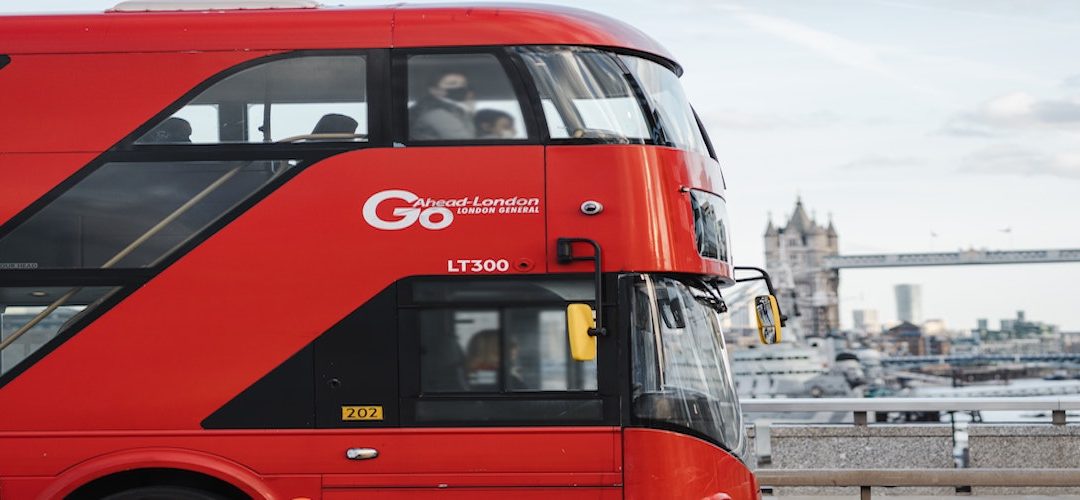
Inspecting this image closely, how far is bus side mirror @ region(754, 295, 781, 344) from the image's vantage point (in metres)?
8.32

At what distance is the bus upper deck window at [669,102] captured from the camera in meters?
7.69

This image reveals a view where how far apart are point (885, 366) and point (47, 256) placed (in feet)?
535

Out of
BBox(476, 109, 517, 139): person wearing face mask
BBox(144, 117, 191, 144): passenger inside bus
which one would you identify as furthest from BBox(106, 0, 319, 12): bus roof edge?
BBox(476, 109, 517, 139): person wearing face mask

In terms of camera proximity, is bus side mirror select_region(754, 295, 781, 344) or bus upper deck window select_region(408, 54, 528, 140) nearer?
bus upper deck window select_region(408, 54, 528, 140)

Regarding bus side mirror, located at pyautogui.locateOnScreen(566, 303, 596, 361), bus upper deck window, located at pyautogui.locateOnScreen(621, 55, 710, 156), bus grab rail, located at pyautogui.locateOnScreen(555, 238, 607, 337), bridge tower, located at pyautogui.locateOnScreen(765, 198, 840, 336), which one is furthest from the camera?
bridge tower, located at pyautogui.locateOnScreen(765, 198, 840, 336)

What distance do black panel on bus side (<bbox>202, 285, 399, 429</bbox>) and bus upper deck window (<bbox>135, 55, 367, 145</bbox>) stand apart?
996 mm

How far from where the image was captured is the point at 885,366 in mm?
164000

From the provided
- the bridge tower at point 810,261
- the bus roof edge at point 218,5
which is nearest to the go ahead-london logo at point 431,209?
the bus roof edge at point 218,5

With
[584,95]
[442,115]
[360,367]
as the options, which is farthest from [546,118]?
[360,367]

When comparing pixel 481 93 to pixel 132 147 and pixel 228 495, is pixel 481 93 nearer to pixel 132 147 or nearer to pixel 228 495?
pixel 132 147

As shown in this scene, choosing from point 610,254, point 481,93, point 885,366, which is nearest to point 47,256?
point 481,93

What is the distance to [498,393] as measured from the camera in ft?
24.5

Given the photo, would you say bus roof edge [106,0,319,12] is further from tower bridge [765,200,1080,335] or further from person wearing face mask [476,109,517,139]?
tower bridge [765,200,1080,335]

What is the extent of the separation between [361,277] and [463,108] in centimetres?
108
